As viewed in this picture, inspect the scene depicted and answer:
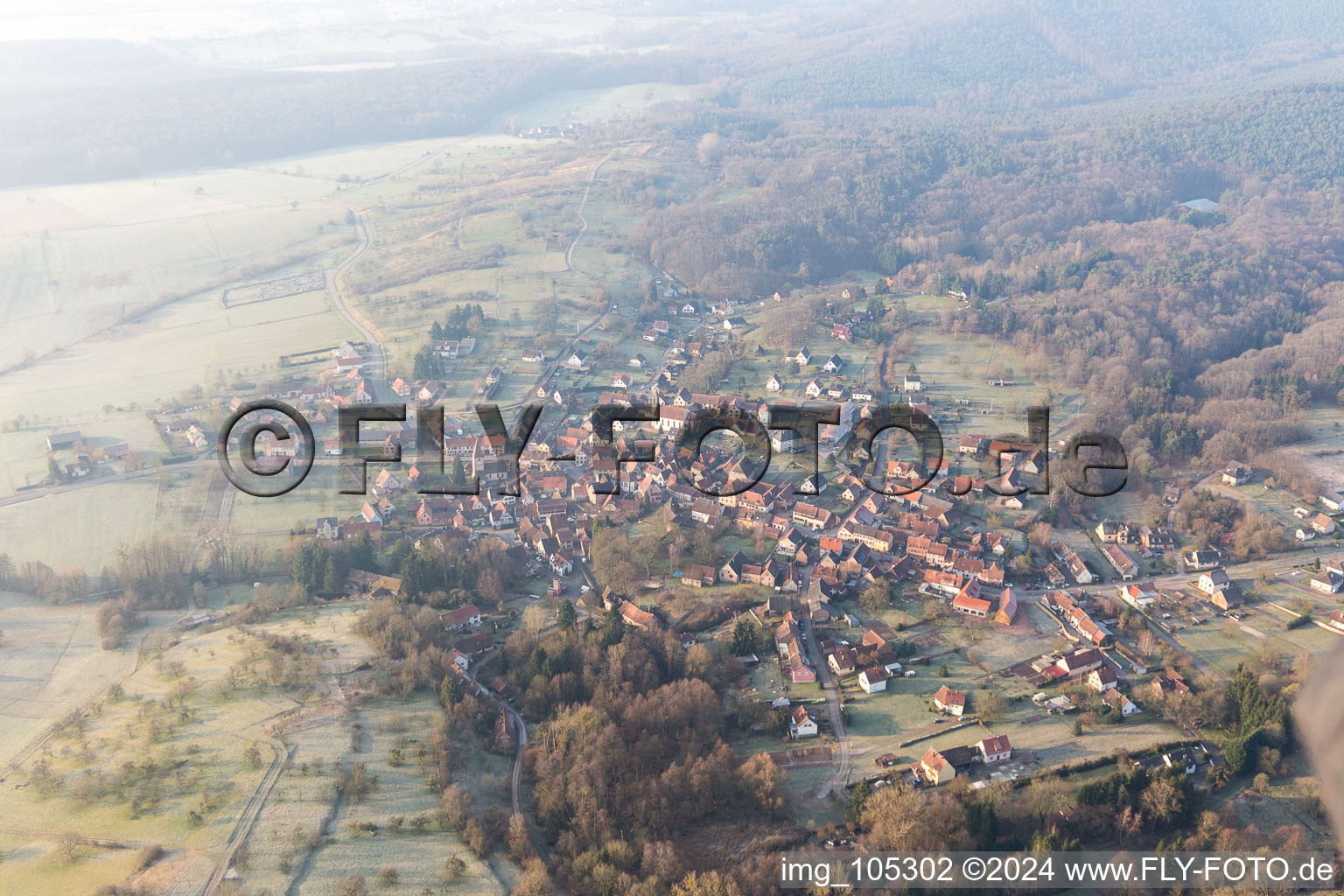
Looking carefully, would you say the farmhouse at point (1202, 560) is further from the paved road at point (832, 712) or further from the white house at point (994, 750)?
the paved road at point (832, 712)

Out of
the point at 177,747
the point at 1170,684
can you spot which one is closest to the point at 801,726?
the point at 1170,684

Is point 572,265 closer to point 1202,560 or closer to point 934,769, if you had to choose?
point 1202,560

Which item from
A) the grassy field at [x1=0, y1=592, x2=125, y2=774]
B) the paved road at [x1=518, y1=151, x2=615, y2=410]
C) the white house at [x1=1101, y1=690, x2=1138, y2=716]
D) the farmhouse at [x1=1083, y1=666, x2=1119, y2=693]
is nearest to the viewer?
the white house at [x1=1101, y1=690, x2=1138, y2=716]

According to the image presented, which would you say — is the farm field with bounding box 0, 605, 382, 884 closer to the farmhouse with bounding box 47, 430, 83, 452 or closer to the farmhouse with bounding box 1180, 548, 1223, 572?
the farmhouse with bounding box 47, 430, 83, 452

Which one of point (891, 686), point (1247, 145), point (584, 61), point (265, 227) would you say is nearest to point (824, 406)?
point (891, 686)

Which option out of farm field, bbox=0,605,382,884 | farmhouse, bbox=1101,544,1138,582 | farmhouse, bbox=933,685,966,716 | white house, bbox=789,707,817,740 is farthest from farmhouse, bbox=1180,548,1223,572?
farm field, bbox=0,605,382,884

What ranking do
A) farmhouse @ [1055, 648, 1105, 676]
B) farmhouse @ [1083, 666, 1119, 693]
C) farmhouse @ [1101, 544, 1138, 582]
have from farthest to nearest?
farmhouse @ [1101, 544, 1138, 582] → farmhouse @ [1055, 648, 1105, 676] → farmhouse @ [1083, 666, 1119, 693]

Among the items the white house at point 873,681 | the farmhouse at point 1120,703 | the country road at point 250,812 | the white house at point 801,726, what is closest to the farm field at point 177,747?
the country road at point 250,812

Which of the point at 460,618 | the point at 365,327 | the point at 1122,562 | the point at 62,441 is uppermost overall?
the point at 365,327
